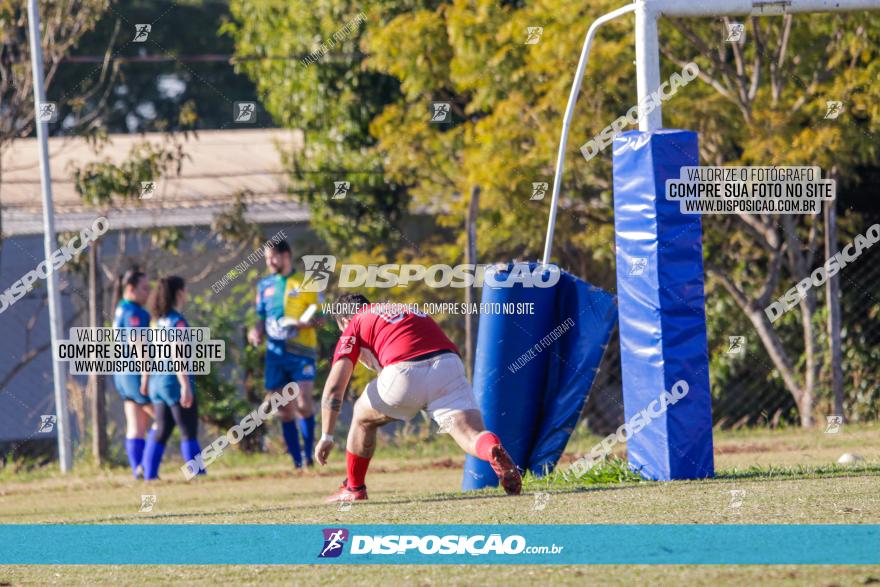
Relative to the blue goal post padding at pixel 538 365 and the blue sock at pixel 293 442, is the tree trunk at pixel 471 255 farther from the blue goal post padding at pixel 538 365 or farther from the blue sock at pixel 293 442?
the blue goal post padding at pixel 538 365

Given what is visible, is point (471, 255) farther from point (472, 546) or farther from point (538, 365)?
point (472, 546)

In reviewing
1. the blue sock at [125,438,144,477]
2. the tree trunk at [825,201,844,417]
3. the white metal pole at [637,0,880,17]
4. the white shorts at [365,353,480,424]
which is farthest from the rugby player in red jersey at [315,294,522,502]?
the tree trunk at [825,201,844,417]

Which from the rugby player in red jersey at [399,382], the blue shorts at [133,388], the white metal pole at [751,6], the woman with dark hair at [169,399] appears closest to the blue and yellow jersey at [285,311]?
the woman with dark hair at [169,399]

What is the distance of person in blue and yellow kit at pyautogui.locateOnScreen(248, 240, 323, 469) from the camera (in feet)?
42.1

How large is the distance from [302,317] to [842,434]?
530cm

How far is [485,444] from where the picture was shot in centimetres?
864

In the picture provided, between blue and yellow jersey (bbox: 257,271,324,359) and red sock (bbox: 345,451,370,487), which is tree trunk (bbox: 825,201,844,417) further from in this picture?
red sock (bbox: 345,451,370,487)

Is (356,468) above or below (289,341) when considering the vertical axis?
below

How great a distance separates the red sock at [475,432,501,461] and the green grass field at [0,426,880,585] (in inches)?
11.1

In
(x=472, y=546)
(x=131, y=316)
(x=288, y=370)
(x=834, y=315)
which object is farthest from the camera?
(x=834, y=315)

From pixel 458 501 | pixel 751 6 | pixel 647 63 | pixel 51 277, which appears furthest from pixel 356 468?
pixel 51 277

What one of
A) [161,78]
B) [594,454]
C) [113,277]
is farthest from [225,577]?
[161,78]

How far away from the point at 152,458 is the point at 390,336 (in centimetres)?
426

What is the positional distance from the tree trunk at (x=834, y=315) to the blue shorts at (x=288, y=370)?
5.33 meters
